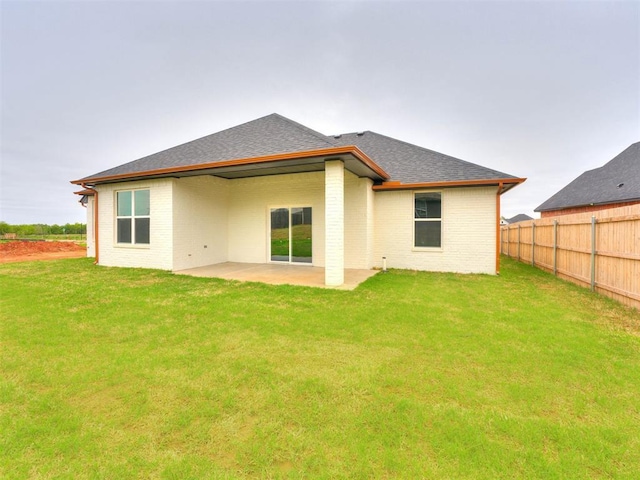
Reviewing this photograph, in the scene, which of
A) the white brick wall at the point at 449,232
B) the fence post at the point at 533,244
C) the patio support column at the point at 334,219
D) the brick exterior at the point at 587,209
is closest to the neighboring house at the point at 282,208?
the white brick wall at the point at 449,232

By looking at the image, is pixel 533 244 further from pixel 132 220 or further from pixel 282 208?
pixel 132 220

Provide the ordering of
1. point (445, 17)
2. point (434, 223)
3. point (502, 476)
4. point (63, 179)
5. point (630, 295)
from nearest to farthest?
point (502, 476) < point (630, 295) < point (434, 223) < point (445, 17) < point (63, 179)

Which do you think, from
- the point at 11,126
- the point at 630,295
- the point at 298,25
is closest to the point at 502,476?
the point at 630,295

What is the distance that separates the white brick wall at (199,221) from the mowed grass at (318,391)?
4410 mm

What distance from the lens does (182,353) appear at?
10.8 feet

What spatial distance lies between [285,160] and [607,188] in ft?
72.2

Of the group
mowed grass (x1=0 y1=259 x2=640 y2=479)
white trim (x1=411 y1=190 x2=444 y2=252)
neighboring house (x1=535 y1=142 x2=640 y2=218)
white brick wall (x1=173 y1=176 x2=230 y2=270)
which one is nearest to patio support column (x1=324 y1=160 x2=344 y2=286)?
mowed grass (x1=0 y1=259 x2=640 y2=479)

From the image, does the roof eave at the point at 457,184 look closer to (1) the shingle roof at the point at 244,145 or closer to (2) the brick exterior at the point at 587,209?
(1) the shingle roof at the point at 244,145

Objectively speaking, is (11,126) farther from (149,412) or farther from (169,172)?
(149,412)

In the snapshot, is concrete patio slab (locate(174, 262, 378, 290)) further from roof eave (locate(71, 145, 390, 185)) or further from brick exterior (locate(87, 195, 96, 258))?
brick exterior (locate(87, 195, 96, 258))

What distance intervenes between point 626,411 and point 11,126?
30.8 meters

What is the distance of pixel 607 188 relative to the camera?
57.5 ft

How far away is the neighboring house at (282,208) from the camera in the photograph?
8844mm

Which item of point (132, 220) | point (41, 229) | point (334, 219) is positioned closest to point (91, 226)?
point (132, 220)
